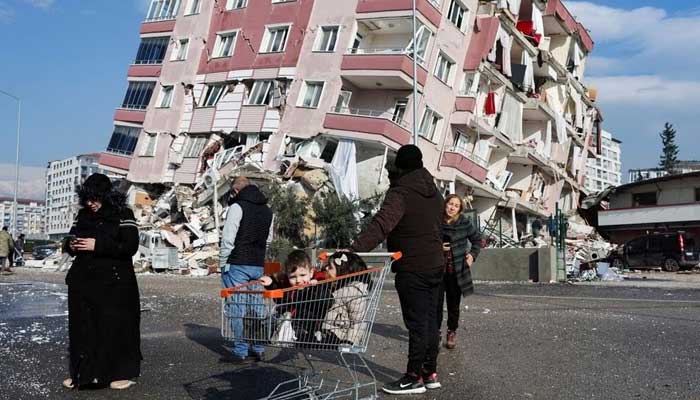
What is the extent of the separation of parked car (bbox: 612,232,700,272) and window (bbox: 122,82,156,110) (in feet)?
100

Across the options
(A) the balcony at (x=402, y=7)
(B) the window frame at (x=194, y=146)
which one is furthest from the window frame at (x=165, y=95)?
(A) the balcony at (x=402, y=7)

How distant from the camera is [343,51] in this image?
3572 centimetres

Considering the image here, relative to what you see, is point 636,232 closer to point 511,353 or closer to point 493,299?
point 493,299

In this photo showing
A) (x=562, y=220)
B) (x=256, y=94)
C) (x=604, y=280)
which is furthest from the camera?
(x=256, y=94)

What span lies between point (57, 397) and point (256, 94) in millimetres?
34131

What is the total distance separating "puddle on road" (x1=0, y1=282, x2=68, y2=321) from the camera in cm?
1230

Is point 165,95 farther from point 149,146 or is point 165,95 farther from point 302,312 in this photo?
point 302,312

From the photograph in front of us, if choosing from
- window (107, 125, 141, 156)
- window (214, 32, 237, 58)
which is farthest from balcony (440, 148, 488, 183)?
window (107, 125, 141, 156)

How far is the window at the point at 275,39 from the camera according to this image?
1533 inches

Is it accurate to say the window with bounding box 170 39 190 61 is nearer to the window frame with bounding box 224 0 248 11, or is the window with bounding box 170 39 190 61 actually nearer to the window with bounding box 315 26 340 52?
the window frame with bounding box 224 0 248 11

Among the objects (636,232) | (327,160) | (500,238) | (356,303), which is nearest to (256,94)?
(327,160)

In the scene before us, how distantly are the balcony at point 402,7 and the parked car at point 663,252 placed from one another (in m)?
15.0

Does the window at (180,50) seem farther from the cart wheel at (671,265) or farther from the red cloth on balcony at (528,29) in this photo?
the cart wheel at (671,265)

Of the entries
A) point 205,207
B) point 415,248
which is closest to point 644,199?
point 205,207
